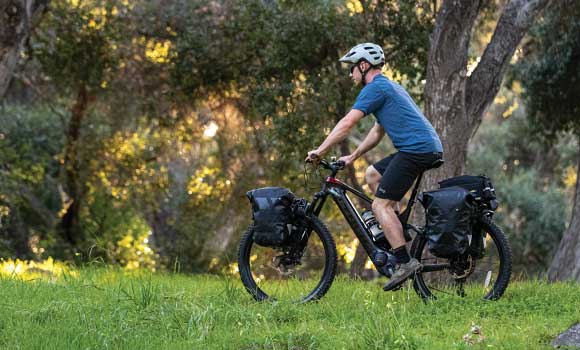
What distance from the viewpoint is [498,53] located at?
36.6ft

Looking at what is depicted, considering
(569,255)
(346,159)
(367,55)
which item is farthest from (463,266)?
(569,255)

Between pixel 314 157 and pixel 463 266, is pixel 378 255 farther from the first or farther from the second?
pixel 314 157

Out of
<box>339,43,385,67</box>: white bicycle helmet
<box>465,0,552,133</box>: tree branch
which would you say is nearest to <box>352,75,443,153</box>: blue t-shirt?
<box>339,43,385,67</box>: white bicycle helmet

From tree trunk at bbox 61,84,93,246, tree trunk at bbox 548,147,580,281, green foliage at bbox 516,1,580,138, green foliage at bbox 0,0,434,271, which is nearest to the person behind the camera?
tree trunk at bbox 548,147,580,281

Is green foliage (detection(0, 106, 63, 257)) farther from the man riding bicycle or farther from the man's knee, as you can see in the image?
the man riding bicycle

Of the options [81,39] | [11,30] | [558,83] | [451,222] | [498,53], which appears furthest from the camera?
[81,39]

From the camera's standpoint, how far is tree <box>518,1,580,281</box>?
13.9m

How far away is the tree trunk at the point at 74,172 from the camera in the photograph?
18844 mm

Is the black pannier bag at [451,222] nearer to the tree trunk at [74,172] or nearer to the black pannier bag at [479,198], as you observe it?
the black pannier bag at [479,198]

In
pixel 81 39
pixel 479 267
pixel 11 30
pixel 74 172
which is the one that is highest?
pixel 81 39

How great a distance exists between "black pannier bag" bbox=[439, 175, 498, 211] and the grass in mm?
785

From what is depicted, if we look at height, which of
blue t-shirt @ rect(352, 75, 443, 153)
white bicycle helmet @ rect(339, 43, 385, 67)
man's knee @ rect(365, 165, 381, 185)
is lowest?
man's knee @ rect(365, 165, 381, 185)

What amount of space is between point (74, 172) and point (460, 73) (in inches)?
455

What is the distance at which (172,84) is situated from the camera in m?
16.2
